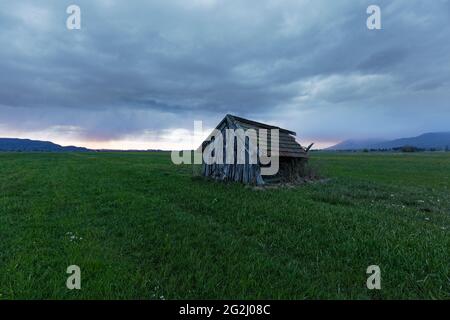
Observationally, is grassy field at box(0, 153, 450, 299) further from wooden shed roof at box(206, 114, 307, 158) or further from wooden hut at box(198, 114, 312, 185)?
wooden shed roof at box(206, 114, 307, 158)

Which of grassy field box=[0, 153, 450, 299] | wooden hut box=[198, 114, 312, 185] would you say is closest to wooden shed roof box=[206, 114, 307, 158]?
wooden hut box=[198, 114, 312, 185]

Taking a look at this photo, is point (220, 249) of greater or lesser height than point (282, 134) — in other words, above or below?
below

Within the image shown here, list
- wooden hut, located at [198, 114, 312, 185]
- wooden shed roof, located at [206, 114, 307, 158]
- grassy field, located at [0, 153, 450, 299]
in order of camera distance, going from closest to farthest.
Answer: grassy field, located at [0, 153, 450, 299] < wooden hut, located at [198, 114, 312, 185] < wooden shed roof, located at [206, 114, 307, 158]

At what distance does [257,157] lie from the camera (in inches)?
663

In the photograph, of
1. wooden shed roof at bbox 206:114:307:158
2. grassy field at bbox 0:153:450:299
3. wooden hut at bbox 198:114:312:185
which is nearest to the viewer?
grassy field at bbox 0:153:450:299

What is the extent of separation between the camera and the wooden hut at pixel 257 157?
17.0 m

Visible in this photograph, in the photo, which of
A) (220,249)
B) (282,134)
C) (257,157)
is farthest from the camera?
(282,134)

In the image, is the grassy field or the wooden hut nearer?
the grassy field

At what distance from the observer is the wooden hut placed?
17.0 meters

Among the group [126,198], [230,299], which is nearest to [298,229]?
[230,299]

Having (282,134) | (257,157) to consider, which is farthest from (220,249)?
(282,134)

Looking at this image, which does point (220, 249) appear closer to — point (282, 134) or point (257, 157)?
point (257, 157)
